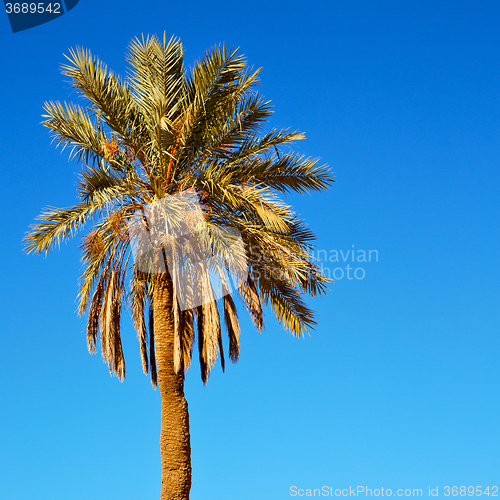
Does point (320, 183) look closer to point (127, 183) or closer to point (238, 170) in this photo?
point (238, 170)

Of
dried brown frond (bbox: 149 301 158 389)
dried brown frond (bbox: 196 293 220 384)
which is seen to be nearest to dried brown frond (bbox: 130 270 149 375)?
dried brown frond (bbox: 149 301 158 389)

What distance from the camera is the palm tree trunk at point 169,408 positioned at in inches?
458

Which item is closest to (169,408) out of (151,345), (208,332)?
(208,332)

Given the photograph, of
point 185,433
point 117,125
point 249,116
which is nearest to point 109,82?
point 117,125

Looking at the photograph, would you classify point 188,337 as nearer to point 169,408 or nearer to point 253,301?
point 253,301

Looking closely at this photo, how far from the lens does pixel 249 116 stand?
1304 cm

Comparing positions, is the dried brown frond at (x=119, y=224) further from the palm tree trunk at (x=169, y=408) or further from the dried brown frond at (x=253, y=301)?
the dried brown frond at (x=253, y=301)

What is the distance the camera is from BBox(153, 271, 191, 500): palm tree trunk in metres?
11.6

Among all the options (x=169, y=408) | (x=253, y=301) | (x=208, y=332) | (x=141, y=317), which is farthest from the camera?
(x=141, y=317)

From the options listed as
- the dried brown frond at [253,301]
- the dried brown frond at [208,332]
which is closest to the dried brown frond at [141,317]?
the dried brown frond at [208,332]

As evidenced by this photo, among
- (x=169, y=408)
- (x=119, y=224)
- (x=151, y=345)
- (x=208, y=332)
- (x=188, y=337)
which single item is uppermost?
(x=119, y=224)

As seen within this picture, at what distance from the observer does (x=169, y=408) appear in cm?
1203

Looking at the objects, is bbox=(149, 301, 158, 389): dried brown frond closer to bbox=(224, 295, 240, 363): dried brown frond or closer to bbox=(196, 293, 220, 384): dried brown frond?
bbox=(196, 293, 220, 384): dried brown frond

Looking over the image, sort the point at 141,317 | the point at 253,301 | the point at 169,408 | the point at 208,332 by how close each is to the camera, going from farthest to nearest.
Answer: the point at 141,317 < the point at 253,301 < the point at 208,332 < the point at 169,408
